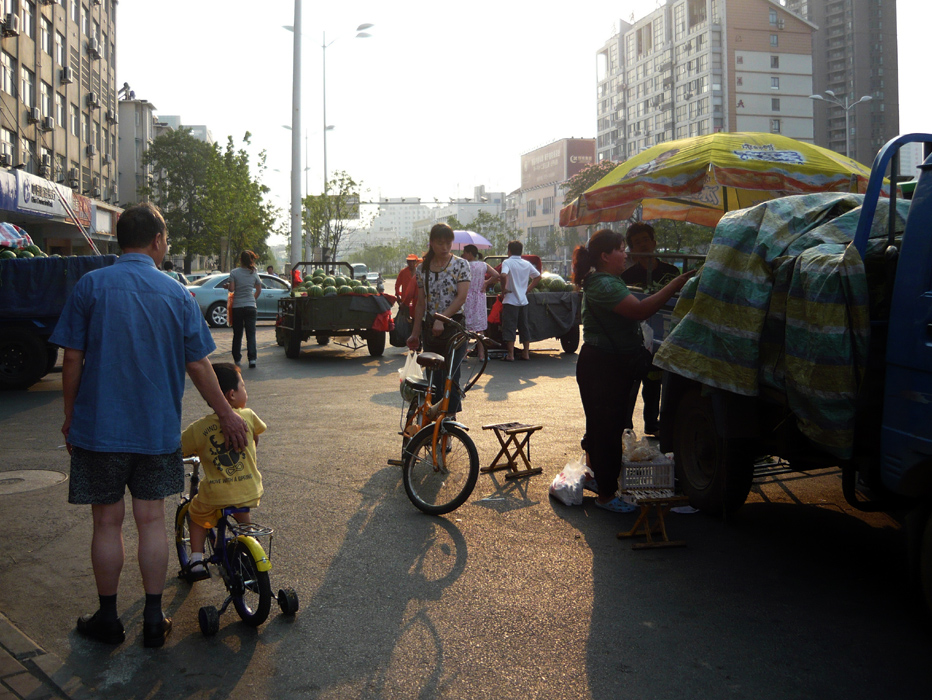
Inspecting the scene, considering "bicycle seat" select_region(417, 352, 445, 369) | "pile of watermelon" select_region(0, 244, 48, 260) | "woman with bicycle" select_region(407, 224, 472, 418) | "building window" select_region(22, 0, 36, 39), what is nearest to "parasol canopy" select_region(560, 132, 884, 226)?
"woman with bicycle" select_region(407, 224, 472, 418)

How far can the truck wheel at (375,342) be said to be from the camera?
51.6ft

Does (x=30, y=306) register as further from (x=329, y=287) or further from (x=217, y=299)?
(x=217, y=299)

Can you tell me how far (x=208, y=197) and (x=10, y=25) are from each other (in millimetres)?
16422

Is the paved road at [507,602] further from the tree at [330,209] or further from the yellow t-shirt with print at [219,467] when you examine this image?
the tree at [330,209]

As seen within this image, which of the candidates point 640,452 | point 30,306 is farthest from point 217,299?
point 640,452

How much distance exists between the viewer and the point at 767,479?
6684 millimetres

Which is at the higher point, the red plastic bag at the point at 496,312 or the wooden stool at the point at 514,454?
the red plastic bag at the point at 496,312

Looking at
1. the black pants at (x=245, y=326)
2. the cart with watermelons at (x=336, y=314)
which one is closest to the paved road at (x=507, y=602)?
the black pants at (x=245, y=326)

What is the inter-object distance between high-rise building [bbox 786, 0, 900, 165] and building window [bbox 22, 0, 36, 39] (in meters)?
104

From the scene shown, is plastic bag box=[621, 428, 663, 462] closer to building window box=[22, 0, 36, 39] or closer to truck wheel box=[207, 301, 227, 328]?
truck wheel box=[207, 301, 227, 328]

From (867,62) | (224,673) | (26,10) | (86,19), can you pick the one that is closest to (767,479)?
(224,673)

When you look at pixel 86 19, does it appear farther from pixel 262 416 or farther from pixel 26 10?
pixel 262 416

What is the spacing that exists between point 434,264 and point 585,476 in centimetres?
215

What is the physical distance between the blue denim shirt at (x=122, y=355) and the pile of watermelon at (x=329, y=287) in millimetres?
11523
